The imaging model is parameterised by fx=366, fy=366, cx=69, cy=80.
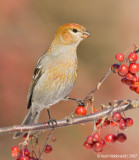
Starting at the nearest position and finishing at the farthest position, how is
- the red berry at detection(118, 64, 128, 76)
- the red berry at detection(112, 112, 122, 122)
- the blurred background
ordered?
the red berry at detection(112, 112, 122, 122) → the red berry at detection(118, 64, 128, 76) → the blurred background

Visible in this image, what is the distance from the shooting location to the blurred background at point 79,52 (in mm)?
6688

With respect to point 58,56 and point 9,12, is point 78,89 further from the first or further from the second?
point 58,56

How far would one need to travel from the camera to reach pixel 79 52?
7.48 metres

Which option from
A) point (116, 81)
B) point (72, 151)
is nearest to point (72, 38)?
point (72, 151)

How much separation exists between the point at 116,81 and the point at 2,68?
7.79 feet

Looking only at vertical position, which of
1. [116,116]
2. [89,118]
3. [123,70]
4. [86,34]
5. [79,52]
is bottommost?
[116,116]

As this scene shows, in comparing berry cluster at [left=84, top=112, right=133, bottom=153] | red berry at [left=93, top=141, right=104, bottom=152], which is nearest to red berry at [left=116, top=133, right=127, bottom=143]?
berry cluster at [left=84, top=112, right=133, bottom=153]

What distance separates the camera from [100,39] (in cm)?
797

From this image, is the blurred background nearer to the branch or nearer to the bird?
the bird

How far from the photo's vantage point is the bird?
4.18 m

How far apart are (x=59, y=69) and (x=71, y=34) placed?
45 centimetres

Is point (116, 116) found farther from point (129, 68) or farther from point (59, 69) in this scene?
point (59, 69)

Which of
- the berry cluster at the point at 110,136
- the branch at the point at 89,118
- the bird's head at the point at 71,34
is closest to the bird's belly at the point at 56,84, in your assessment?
the bird's head at the point at 71,34

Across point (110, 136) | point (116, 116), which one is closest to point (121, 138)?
point (110, 136)
